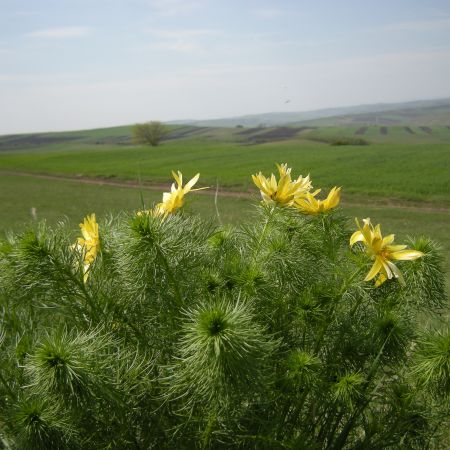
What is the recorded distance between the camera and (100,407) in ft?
3.39

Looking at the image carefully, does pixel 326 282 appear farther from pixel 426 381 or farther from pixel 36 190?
pixel 36 190

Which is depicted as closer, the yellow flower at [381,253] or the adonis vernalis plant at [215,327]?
the adonis vernalis plant at [215,327]

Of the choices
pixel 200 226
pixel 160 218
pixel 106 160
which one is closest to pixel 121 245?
pixel 160 218

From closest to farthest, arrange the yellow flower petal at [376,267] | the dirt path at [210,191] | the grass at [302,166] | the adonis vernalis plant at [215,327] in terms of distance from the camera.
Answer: the adonis vernalis plant at [215,327] → the yellow flower petal at [376,267] → the dirt path at [210,191] → the grass at [302,166]

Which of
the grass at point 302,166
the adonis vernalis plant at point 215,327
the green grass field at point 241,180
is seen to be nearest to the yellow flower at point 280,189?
the adonis vernalis plant at point 215,327

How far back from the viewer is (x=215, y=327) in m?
0.85

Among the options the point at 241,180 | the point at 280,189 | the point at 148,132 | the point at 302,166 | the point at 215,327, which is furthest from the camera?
the point at 148,132

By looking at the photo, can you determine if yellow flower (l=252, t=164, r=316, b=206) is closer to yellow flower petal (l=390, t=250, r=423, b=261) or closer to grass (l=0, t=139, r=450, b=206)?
yellow flower petal (l=390, t=250, r=423, b=261)

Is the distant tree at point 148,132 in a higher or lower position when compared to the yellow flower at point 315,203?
lower

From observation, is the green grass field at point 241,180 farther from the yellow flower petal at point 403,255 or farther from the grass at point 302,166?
the yellow flower petal at point 403,255

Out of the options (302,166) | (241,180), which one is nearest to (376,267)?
(241,180)

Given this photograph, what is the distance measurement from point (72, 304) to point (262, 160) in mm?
38235

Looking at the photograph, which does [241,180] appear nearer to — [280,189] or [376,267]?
[280,189]

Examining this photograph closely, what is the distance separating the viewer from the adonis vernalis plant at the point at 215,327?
3.10 feet
